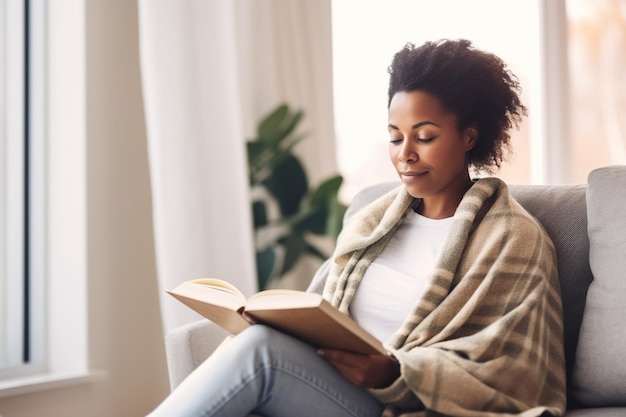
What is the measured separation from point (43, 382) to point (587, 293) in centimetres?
154

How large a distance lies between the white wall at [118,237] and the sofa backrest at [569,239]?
1381 millimetres

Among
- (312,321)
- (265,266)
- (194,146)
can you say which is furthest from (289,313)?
(265,266)

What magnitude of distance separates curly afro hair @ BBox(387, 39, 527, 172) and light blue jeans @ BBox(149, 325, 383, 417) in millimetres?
657

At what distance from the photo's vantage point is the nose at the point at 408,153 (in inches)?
68.4

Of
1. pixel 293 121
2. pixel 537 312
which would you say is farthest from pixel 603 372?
pixel 293 121

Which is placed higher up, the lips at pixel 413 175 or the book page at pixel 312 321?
the lips at pixel 413 175

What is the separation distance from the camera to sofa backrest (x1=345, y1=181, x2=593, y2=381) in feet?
5.68

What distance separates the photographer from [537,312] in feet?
5.02

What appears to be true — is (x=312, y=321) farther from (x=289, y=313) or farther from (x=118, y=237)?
(x=118, y=237)

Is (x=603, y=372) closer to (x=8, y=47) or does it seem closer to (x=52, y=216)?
(x=52, y=216)

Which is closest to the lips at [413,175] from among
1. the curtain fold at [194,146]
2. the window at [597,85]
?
the curtain fold at [194,146]

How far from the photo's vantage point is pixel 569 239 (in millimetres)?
1767

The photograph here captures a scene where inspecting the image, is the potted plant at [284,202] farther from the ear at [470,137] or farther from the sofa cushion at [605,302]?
the sofa cushion at [605,302]

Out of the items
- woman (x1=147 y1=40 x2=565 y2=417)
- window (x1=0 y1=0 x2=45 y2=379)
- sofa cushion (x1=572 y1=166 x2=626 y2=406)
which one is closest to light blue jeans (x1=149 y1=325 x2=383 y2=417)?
woman (x1=147 y1=40 x2=565 y2=417)
